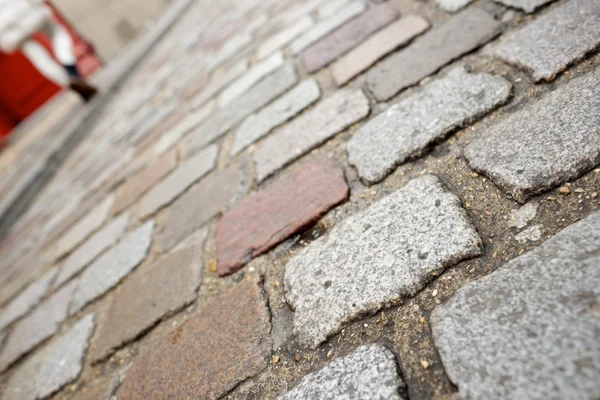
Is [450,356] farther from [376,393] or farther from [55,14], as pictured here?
[55,14]

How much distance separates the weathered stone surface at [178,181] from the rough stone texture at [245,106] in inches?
4.7

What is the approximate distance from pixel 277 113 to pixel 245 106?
336mm

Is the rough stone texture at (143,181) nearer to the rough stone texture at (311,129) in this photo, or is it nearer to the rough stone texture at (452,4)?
the rough stone texture at (311,129)

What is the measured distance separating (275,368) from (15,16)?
431 cm

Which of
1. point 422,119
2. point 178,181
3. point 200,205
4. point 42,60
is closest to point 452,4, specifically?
point 422,119

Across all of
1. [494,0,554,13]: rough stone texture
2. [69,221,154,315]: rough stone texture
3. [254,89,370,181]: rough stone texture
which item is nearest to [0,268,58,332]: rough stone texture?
[69,221,154,315]: rough stone texture

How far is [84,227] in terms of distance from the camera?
6.31 ft

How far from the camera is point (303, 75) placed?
62.7 inches

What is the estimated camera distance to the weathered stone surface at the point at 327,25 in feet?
5.82

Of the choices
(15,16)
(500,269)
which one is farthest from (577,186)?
(15,16)

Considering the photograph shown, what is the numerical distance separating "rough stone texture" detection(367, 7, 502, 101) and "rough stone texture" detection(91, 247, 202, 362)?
88cm

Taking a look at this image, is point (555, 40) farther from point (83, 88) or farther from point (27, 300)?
point (83, 88)

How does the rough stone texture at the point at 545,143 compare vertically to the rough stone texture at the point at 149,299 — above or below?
below

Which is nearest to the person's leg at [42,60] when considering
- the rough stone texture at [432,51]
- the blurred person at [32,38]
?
the blurred person at [32,38]
